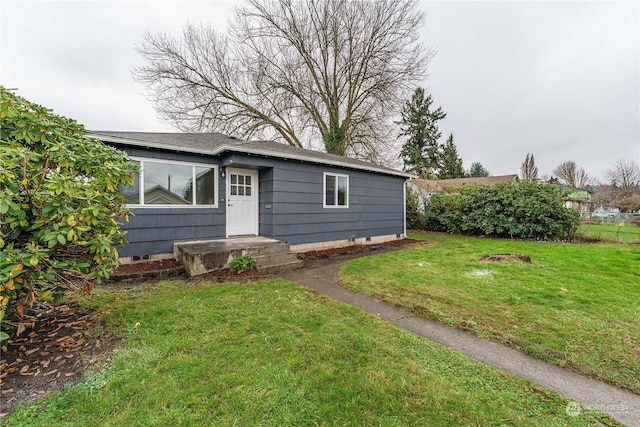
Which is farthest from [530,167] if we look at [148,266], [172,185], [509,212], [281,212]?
[148,266]

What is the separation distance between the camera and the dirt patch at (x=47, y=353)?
6.32 feet

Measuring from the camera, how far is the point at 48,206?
2.18 meters

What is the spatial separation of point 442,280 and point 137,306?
496 centimetres

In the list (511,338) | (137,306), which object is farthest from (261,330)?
(511,338)

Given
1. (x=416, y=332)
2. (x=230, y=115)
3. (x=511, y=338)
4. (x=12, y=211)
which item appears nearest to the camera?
(x=12, y=211)

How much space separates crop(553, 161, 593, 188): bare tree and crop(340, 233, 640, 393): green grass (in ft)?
118

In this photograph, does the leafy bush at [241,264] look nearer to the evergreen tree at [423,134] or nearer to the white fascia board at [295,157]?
the white fascia board at [295,157]

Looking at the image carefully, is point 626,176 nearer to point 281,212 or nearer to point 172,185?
point 281,212

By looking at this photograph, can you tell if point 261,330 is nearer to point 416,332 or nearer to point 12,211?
point 416,332

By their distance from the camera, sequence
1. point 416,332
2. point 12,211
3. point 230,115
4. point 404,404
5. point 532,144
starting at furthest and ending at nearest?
point 532,144 < point 230,115 < point 416,332 < point 12,211 < point 404,404

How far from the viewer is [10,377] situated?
6.62ft

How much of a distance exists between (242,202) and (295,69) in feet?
31.9

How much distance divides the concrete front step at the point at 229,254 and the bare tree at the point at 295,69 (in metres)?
9.54

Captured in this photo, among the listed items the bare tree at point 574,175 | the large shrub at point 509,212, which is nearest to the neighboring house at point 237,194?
the large shrub at point 509,212
